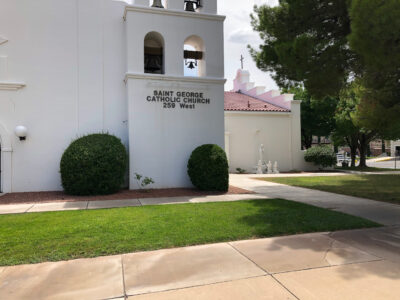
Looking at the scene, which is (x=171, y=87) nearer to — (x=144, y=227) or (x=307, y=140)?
(x=144, y=227)

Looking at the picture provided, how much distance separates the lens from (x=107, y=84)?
12312 millimetres

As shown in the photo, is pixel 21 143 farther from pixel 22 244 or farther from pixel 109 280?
pixel 109 280

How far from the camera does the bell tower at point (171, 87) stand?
11.9 metres

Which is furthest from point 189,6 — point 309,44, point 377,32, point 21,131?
point 377,32

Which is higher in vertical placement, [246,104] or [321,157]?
[246,104]

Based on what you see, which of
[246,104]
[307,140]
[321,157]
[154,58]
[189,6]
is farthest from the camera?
[307,140]

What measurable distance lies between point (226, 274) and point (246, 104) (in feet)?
69.0

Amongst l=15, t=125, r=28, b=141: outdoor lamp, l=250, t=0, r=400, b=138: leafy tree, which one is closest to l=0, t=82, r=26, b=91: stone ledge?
Result: l=15, t=125, r=28, b=141: outdoor lamp

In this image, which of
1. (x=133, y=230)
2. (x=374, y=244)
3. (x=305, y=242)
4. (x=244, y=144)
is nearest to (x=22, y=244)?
(x=133, y=230)

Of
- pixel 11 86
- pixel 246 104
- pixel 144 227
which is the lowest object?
pixel 144 227

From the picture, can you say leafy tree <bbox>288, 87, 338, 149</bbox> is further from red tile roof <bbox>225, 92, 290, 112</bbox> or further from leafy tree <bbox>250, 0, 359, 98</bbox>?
leafy tree <bbox>250, 0, 359, 98</bbox>

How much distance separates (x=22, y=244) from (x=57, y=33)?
9.49 meters

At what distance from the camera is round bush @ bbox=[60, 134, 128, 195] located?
33.5ft

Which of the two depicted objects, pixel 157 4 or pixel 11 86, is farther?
pixel 157 4
